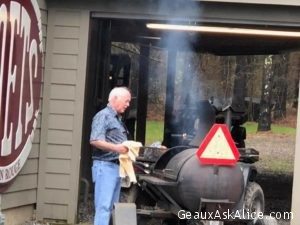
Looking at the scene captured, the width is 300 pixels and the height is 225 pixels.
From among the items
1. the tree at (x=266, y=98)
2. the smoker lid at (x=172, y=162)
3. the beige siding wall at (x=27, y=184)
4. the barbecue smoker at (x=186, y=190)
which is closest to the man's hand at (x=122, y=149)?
the barbecue smoker at (x=186, y=190)

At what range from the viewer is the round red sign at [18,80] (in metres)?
6.20

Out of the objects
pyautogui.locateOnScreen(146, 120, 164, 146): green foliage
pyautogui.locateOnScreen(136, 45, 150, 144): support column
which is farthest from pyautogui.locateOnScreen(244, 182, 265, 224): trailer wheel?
pyautogui.locateOnScreen(146, 120, 164, 146): green foliage

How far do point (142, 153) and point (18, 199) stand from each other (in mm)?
1906

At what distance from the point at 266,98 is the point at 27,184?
56.3ft

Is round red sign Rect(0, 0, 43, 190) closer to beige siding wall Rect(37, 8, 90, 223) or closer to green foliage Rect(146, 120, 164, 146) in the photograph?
beige siding wall Rect(37, 8, 90, 223)

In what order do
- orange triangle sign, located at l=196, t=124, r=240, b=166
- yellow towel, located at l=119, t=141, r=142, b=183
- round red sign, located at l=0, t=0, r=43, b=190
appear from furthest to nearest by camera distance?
round red sign, located at l=0, t=0, r=43, b=190, yellow towel, located at l=119, t=141, r=142, b=183, orange triangle sign, located at l=196, t=124, r=240, b=166

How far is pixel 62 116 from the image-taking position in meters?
7.57

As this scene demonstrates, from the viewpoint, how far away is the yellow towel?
18.6 feet

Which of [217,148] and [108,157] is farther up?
[217,148]

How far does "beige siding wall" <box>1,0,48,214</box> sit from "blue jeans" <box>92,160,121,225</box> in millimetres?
1158

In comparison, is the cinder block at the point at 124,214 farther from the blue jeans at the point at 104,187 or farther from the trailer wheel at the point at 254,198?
the trailer wheel at the point at 254,198

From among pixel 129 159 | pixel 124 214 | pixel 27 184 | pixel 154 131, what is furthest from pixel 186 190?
pixel 154 131

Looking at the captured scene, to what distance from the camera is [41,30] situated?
7.23 m

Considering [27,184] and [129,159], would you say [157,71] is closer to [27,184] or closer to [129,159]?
[27,184]
